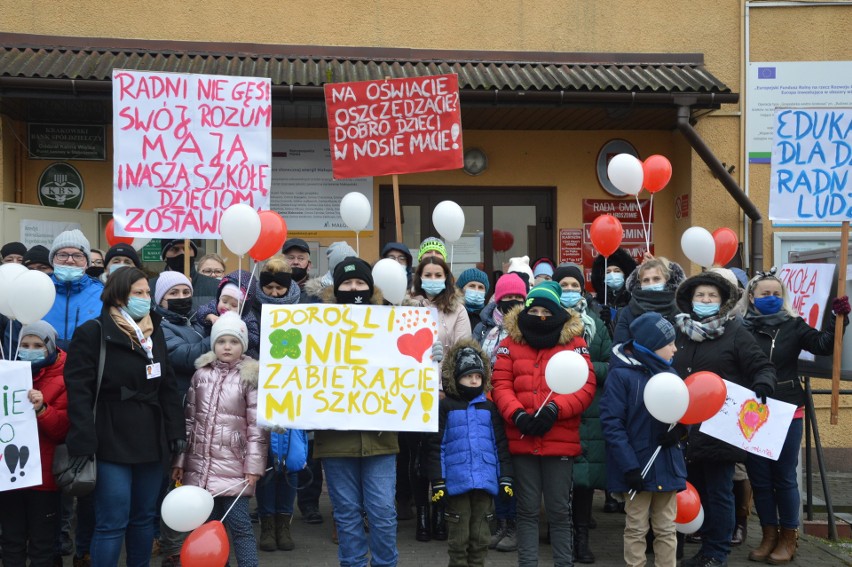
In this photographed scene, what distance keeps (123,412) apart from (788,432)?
4.52m

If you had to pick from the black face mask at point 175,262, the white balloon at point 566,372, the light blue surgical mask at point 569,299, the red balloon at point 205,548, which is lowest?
the red balloon at point 205,548

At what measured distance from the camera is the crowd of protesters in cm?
538

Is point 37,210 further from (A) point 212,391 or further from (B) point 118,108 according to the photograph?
(A) point 212,391

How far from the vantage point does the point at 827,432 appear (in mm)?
10023

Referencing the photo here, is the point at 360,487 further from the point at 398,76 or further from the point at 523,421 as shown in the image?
the point at 398,76

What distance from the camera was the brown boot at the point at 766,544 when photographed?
261 inches

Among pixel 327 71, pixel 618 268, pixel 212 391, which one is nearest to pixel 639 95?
pixel 618 268

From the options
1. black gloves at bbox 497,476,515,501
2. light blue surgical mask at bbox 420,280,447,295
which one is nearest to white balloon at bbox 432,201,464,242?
light blue surgical mask at bbox 420,280,447,295

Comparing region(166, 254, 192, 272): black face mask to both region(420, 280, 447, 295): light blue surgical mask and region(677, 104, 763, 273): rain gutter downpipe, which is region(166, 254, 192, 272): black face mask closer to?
region(420, 280, 447, 295): light blue surgical mask

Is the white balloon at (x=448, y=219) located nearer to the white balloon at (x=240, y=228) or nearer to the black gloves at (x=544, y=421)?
the white balloon at (x=240, y=228)

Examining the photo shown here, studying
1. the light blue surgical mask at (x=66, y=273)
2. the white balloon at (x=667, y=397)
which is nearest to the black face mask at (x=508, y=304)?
the white balloon at (x=667, y=397)

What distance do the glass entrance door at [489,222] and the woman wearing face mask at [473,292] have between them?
3.32 metres

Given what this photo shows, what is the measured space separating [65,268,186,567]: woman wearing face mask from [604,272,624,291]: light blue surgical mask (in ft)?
11.9

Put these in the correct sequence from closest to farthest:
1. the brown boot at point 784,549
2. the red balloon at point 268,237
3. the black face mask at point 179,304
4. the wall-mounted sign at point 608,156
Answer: the black face mask at point 179,304 < the brown boot at point 784,549 < the red balloon at point 268,237 < the wall-mounted sign at point 608,156
